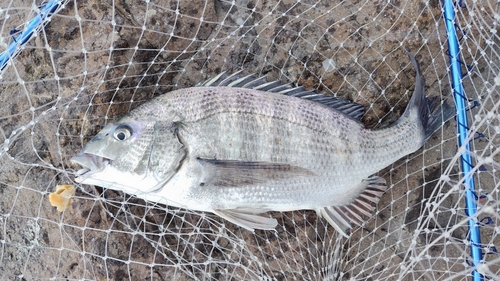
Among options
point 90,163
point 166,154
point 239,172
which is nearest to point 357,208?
point 239,172

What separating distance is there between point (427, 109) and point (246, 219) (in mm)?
1316

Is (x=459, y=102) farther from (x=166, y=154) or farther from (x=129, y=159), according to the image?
(x=129, y=159)

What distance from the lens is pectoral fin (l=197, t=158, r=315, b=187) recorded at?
2365 mm

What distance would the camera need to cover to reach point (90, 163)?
2.32 metres

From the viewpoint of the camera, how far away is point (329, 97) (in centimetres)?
272

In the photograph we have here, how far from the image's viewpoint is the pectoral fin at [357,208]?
2.72 metres

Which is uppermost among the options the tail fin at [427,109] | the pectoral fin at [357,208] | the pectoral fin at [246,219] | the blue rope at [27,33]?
the tail fin at [427,109]

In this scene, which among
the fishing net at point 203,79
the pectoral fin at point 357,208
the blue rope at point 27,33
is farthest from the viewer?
the pectoral fin at point 357,208

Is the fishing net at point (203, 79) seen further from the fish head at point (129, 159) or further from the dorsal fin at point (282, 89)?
the fish head at point (129, 159)

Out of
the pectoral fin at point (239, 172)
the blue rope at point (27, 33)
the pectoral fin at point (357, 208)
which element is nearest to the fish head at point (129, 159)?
the pectoral fin at point (239, 172)

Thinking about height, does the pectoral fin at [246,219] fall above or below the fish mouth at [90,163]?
below

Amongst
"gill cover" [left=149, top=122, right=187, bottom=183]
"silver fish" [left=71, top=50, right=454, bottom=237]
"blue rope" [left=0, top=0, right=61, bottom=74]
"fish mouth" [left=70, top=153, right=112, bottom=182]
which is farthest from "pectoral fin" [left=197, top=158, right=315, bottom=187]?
"blue rope" [left=0, top=0, right=61, bottom=74]

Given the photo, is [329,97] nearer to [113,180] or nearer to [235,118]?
[235,118]

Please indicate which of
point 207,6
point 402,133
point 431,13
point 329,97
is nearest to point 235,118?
point 329,97
